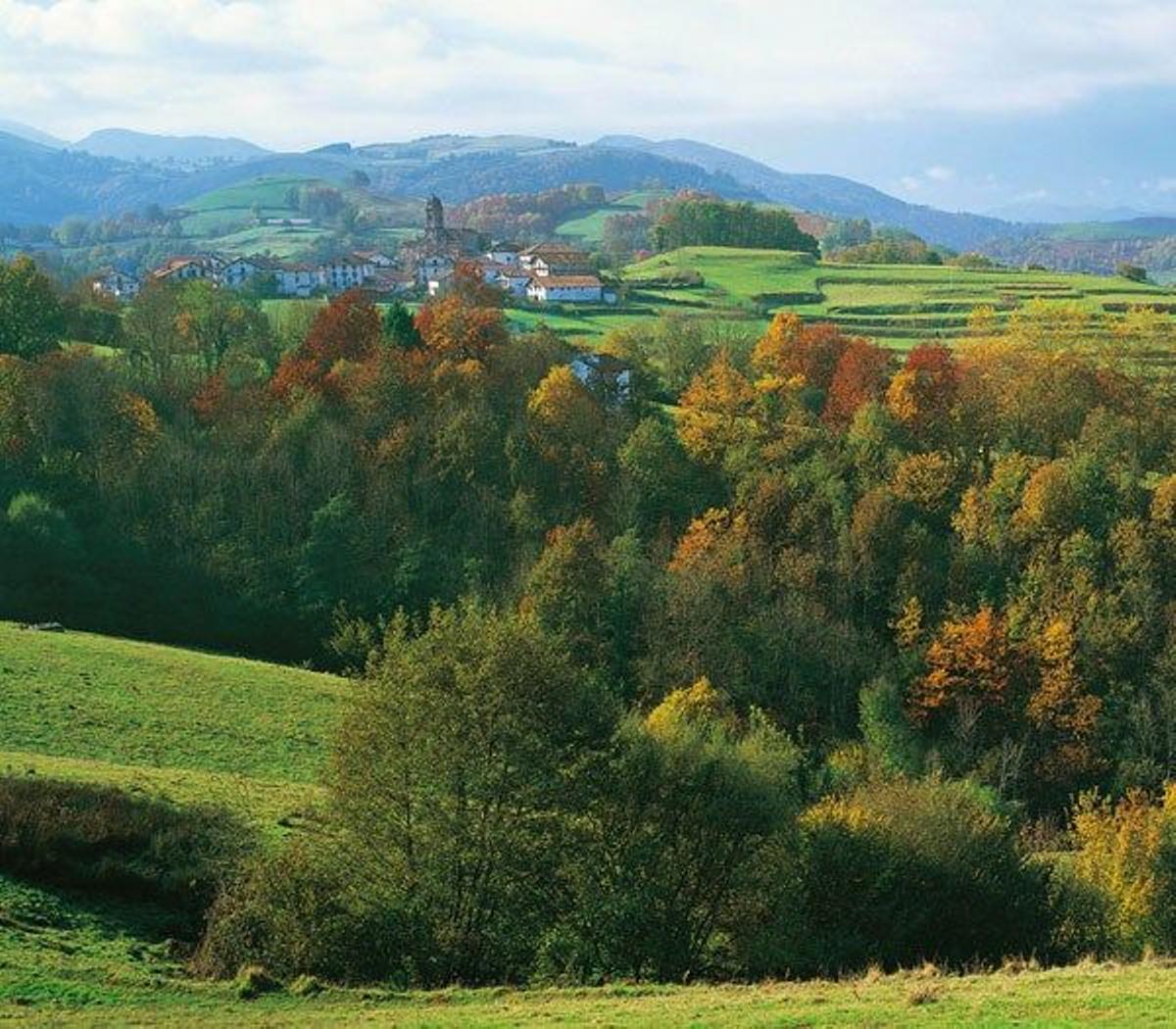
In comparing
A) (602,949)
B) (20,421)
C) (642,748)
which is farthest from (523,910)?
(20,421)

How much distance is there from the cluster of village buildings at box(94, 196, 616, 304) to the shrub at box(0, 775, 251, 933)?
92610 millimetres

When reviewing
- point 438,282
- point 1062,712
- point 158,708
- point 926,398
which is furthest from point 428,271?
point 158,708

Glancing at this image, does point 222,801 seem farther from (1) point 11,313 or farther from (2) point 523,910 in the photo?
(1) point 11,313

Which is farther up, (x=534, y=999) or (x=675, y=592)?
(x=534, y=999)

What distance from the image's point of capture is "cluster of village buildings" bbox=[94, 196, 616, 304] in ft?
399

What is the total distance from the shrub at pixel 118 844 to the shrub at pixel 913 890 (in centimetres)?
1264

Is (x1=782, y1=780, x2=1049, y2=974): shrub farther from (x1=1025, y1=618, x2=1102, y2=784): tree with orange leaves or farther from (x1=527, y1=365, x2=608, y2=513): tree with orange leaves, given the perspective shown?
(x1=527, y1=365, x2=608, y2=513): tree with orange leaves

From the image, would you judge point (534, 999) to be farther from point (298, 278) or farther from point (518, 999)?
point (298, 278)

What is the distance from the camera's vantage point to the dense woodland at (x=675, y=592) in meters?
26.8

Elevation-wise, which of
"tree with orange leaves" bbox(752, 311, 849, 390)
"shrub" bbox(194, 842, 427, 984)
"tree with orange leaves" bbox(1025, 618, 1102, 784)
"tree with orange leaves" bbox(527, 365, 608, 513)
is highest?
"tree with orange leaves" bbox(752, 311, 849, 390)

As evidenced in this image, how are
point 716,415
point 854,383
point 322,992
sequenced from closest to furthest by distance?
point 322,992 < point 716,415 < point 854,383

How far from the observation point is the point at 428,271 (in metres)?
149

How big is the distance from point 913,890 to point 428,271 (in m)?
129

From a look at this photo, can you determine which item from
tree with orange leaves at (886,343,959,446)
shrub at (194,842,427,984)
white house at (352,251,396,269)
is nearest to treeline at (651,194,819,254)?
white house at (352,251,396,269)
